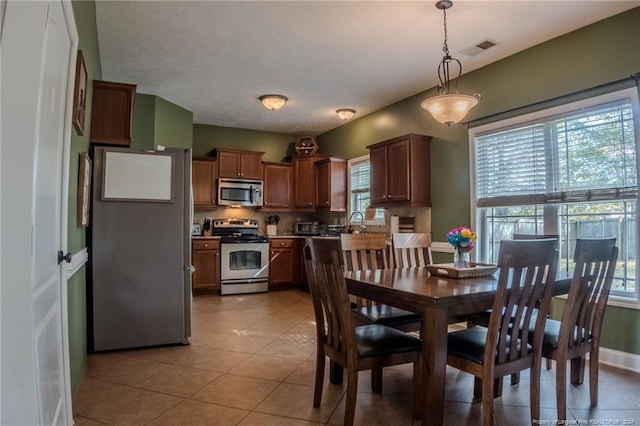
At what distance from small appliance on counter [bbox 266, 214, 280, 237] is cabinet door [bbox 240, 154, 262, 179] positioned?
0.83 metres

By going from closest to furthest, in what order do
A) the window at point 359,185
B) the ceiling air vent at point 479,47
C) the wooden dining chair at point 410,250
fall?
1. the wooden dining chair at point 410,250
2. the ceiling air vent at point 479,47
3. the window at point 359,185

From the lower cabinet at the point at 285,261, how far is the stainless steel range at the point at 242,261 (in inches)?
5.6

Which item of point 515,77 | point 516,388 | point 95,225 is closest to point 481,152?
point 515,77

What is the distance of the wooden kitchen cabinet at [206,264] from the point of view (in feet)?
19.6

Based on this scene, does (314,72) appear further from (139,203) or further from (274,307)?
(274,307)

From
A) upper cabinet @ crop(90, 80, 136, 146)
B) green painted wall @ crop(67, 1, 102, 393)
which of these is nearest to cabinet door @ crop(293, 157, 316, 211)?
upper cabinet @ crop(90, 80, 136, 146)

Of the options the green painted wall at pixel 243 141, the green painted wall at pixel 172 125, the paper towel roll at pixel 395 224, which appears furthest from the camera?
the green painted wall at pixel 243 141

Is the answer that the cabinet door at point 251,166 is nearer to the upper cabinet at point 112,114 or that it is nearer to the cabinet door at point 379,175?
the cabinet door at point 379,175

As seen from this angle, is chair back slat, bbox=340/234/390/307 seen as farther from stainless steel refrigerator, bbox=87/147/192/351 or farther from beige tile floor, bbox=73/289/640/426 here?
stainless steel refrigerator, bbox=87/147/192/351

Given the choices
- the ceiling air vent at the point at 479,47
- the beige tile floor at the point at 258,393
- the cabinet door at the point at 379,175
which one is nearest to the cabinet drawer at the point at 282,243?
the cabinet door at the point at 379,175

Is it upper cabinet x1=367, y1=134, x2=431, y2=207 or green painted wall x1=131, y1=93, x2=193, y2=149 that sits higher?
green painted wall x1=131, y1=93, x2=193, y2=149

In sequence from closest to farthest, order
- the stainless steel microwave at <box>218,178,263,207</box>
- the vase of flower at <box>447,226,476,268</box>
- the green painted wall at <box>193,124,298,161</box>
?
the vase of flower at <box>447,226,476,268</box> → the stainless steel microwave at <box>218,178,263,207</box> → the green painted wall at <box>193,124,298,161</box>

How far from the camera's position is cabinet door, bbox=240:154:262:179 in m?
6.59

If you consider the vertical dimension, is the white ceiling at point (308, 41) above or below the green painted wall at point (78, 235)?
above
